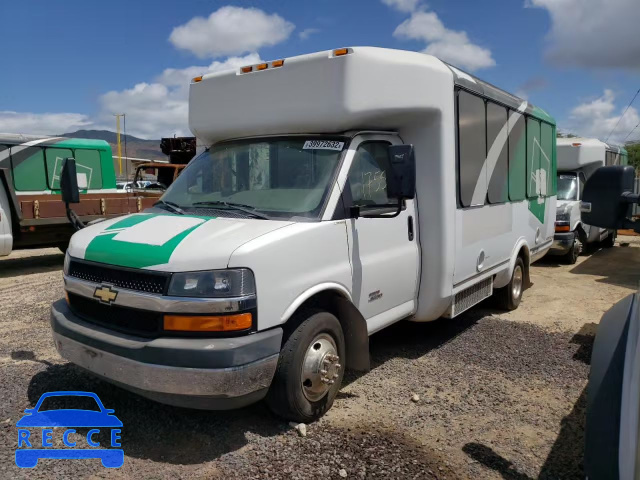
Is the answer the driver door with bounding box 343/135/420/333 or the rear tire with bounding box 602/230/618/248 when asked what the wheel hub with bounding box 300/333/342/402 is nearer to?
the driver door with bounding box 343/135/420/333

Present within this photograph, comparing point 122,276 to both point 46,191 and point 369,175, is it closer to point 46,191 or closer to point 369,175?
point 369,175

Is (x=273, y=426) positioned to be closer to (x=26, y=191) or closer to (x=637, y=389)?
(x=637, y=389)

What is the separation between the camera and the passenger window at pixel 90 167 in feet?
41.2

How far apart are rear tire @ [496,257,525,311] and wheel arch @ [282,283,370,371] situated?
3514mm

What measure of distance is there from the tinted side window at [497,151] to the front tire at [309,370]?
10.1 ft

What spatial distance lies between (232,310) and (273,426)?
1146 mm

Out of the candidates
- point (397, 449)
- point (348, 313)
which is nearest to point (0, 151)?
point (348, 313)

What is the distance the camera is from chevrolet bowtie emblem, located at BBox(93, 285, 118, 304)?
3.52 metres

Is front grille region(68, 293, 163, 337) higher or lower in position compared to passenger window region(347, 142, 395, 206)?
lower

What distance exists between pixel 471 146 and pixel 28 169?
10.00 metres

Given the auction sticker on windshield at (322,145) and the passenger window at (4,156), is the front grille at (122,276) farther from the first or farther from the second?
the passenger window at (4,156)

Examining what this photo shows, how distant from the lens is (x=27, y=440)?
3.62 m

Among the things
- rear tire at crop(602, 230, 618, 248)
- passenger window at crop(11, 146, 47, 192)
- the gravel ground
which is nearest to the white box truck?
rear tire at crop(602, 230, 618, 248)

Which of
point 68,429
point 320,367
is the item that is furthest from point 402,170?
point 68,429
